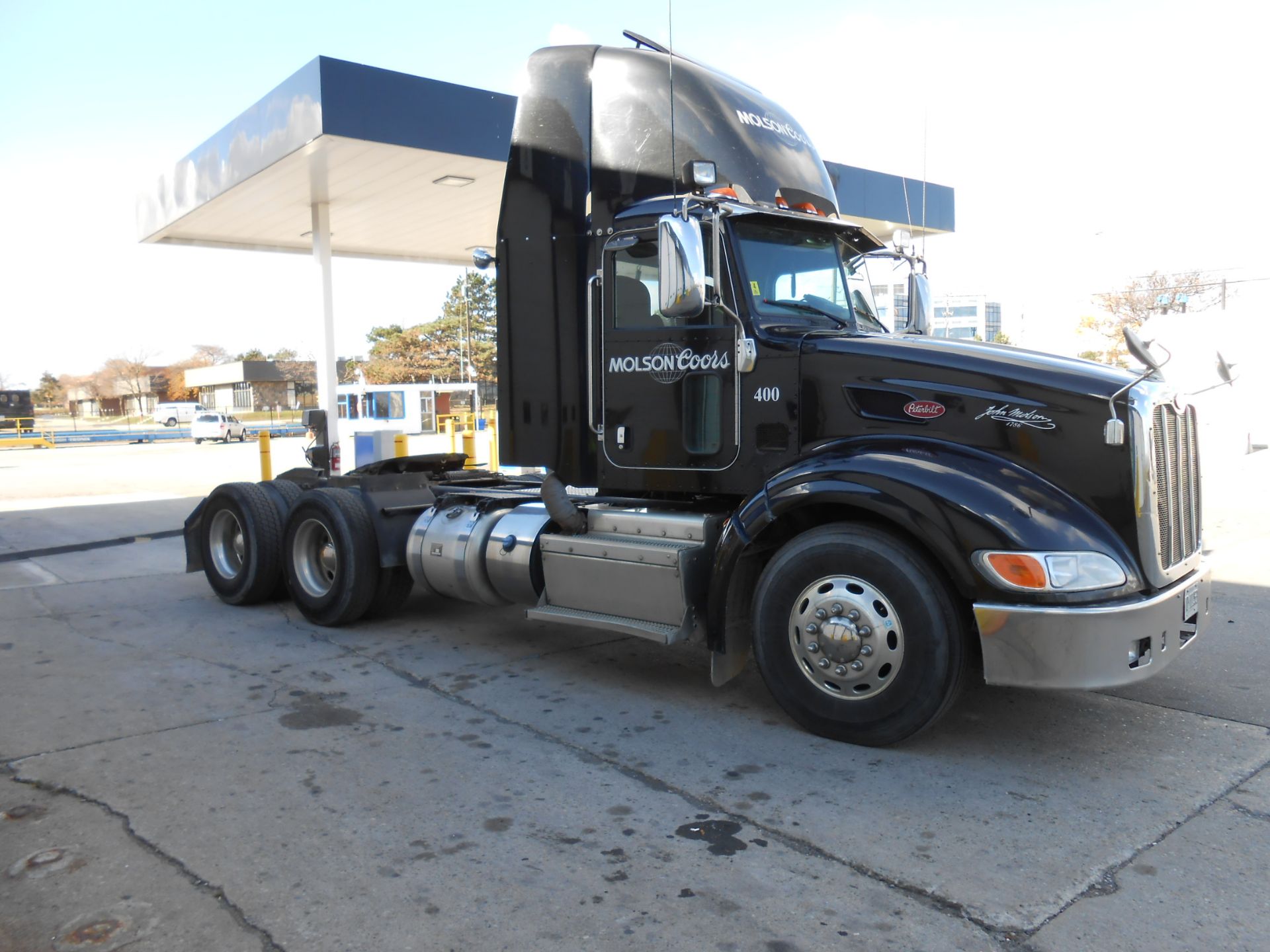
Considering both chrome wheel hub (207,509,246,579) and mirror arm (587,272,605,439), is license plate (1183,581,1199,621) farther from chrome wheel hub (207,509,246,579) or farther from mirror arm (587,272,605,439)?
chrome wheel hub (207,509,246,579)

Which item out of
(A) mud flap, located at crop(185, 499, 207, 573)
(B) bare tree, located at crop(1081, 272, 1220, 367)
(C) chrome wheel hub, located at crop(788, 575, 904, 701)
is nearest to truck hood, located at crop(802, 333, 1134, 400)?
(C) chrome wheel hub, located at crop(788, 575, 904, 701)

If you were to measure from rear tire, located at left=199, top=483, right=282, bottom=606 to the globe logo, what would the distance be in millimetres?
3915

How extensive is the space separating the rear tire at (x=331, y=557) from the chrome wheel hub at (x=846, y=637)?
11.6 feet

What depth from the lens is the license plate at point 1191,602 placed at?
4371 mm

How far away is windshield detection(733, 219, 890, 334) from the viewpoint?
5.17 m

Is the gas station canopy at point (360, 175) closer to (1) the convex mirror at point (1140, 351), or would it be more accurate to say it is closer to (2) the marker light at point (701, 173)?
(2) the marker light at point (701, 173)

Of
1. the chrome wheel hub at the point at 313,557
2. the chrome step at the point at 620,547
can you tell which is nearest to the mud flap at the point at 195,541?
the chrome wheel hub at the point at 313,557

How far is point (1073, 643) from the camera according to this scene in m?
3.93

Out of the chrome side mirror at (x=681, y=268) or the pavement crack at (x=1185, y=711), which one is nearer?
the chrome side mirror at (x=681, y=268)

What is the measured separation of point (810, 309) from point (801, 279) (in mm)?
193

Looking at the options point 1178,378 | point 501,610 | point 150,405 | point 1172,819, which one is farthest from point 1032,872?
point 150,405

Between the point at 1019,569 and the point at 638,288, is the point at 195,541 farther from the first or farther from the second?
the point at 1019,569

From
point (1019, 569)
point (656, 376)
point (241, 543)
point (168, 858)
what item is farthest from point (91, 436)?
point (1019, 569)

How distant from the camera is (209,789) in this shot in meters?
4.13
